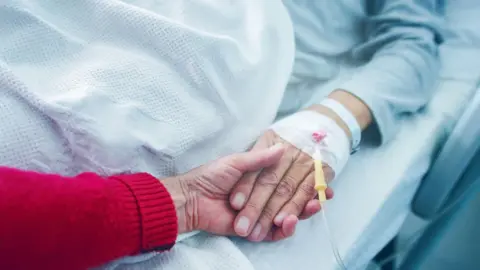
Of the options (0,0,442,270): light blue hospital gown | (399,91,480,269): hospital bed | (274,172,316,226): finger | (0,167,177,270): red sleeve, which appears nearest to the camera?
(0,167,177,270): red sleeve

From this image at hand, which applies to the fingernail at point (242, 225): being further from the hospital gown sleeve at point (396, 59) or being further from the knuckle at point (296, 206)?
the hospital gown sleeve at point (396, 59)

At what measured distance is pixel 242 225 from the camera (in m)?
0.65

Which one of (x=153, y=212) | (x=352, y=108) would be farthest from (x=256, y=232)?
(x=352, y=108)

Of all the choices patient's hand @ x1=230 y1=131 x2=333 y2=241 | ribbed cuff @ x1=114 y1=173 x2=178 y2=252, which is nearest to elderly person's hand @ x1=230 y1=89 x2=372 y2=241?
patient's hand @ x1=230 y1=131 x2=333 y2=241

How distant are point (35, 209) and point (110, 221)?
0.08m

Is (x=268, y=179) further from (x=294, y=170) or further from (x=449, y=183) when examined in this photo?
(x=449, y=183)

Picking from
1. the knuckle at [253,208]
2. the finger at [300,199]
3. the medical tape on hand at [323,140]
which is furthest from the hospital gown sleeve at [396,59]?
the knuckle at [253,208]

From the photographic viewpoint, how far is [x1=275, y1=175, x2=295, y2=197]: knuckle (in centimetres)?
71

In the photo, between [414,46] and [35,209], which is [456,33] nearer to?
[414,46]

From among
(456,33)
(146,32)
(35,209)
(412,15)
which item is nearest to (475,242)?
(456,33)

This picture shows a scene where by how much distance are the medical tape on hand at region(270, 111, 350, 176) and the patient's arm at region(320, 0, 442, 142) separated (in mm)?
44

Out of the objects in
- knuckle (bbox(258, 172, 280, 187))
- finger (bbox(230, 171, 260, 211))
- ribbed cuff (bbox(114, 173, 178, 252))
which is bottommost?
knuckle (bbox(258, 172, 280, 187))

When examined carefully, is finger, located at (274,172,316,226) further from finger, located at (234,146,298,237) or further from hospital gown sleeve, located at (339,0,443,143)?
hospital gown sleeve, located at (339,0,443,143)

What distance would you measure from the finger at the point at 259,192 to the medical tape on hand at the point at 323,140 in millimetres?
24
